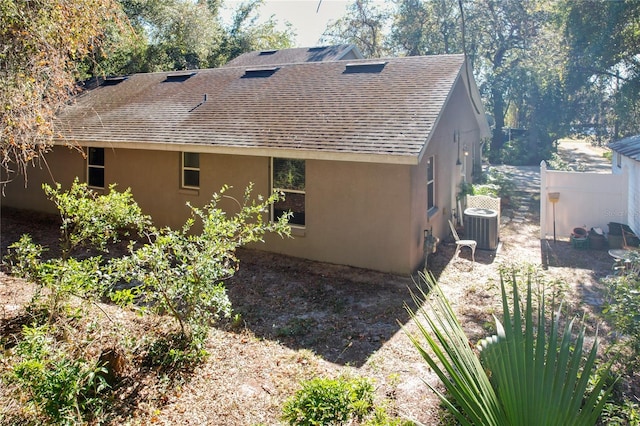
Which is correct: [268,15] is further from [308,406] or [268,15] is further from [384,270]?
[308,406]

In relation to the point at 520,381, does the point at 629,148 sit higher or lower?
higher

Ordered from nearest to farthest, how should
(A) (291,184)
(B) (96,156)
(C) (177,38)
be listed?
(A) (291,184) → (B) (96,156) → (C) (177,38)

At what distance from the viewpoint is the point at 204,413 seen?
14.3ft

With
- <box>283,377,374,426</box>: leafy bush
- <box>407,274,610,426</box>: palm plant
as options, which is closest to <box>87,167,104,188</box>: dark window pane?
<box>283,377,374,426</box>: leafy bush

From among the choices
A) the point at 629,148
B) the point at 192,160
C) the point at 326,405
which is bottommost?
the point at 326,405

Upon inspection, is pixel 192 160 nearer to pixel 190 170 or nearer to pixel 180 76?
pixel 190 170

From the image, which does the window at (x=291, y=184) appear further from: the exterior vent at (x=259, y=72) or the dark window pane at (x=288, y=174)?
the exterior vent at (x=259, y=72)

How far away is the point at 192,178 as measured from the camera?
10.9m

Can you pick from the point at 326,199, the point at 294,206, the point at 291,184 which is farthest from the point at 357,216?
the point at 291,184

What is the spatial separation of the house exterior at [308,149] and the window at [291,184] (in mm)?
27

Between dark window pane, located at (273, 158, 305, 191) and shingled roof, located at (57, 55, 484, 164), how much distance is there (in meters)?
0.60

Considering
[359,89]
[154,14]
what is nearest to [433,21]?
[154,14]

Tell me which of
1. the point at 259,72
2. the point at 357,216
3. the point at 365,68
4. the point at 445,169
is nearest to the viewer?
the point at 357,216

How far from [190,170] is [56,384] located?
7435mm
